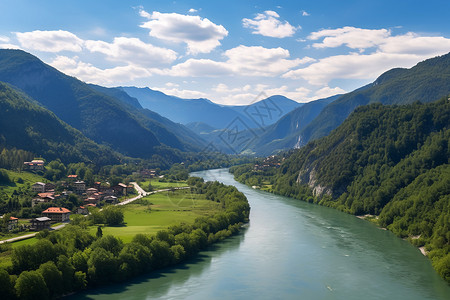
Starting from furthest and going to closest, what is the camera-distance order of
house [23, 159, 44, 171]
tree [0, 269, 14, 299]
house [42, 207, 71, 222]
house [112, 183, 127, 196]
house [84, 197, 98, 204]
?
1. house [23, 159, 44, 171]
2. house [112, 183, 127, 196]
3. house [84, 197, 98, 204]
4. house [42, 207, 71, 222]
5. tree [0, 269, 14, 299]

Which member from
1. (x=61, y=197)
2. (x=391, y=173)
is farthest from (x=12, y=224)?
(x=391, y=173)

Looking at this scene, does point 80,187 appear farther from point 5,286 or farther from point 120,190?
point 5,286

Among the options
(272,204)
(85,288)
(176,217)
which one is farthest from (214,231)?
(272,204)

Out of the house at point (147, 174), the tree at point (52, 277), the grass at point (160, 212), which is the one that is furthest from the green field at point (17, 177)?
the house at point (147, 174)

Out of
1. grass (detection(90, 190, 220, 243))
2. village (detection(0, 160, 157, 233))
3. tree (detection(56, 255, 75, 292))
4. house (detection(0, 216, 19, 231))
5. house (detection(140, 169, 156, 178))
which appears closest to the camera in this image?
tree (detection(56, 255, 75, 292))

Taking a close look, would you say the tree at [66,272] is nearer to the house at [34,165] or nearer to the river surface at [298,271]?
the river surface at [298,271]

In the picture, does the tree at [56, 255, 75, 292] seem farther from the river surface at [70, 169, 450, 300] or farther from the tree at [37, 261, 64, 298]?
the river surface at [70, 169, 450, 300]

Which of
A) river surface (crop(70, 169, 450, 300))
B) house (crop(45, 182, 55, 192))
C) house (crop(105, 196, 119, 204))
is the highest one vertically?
house (crop(45, 182, 55, 192))

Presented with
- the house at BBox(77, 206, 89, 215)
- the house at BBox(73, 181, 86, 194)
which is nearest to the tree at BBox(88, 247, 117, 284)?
the house at BBox(77, 206, 89, 215)
